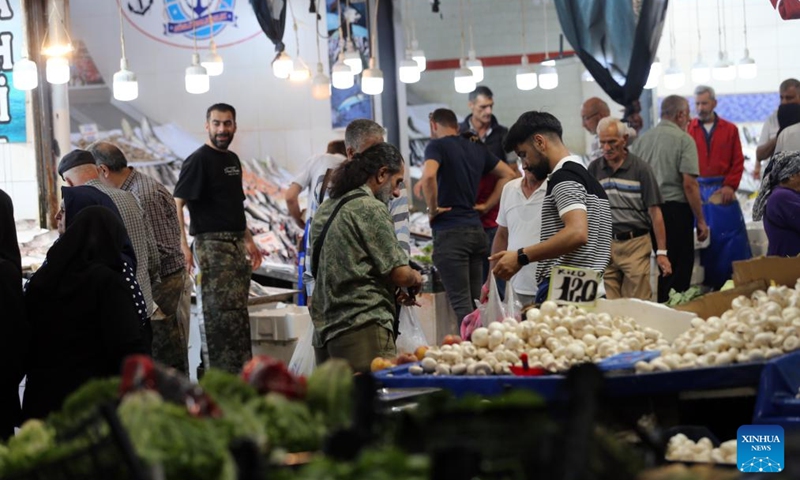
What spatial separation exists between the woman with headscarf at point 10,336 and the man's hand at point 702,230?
687 centimetres

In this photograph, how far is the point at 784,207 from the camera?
24.0 ft

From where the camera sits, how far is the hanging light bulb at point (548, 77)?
44.1 feet

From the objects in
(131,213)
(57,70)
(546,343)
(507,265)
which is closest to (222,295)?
(131,213)

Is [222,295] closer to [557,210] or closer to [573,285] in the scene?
[557,210]

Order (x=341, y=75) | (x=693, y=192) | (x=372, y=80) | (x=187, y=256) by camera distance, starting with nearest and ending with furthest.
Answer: (x=187, y=256), (x=693, y=192), (x=341, y=75), (x=372, y=80)

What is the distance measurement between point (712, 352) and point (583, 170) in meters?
1.64

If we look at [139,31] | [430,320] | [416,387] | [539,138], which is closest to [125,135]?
[139,31]

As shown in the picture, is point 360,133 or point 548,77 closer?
point 360,133

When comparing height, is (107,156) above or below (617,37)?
below

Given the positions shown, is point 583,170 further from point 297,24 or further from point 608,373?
point 297,24

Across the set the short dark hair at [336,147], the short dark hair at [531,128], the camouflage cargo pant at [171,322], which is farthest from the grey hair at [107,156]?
the short dark hair at [531,128]

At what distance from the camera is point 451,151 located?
901 cm

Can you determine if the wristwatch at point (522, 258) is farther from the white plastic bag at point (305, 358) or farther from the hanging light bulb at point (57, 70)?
the hanging light bulb at point (57, 70)

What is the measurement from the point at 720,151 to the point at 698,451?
757cm
